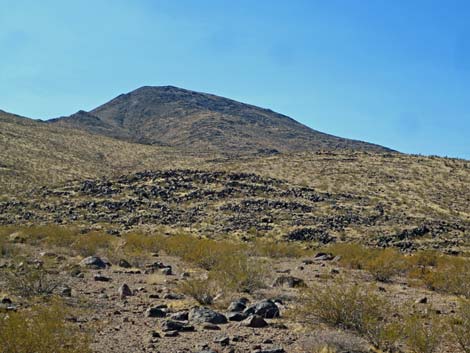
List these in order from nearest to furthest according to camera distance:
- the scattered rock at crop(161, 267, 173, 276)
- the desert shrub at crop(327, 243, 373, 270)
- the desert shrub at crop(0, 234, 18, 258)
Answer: the scattered rock at crop(161, 267, 173, 276), the desert shrub at crop(0, 234, 18, 258), the desert shrub at crop(327, 243, 373, 270)

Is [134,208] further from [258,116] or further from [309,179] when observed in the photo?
[258,116]

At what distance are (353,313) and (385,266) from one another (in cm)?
1107

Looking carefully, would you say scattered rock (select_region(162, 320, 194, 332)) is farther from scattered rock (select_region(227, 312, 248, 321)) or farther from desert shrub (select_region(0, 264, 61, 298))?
desert shrub (select_region(0, 264, 61, 298))

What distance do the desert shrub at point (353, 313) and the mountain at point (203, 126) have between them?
91.7m

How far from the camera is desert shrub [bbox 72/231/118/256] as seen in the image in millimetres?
26781

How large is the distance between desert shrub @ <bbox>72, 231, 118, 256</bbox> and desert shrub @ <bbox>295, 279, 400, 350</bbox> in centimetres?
1651

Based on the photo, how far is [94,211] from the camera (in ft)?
137

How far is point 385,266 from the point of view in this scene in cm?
2211

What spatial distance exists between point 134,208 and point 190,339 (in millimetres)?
32067

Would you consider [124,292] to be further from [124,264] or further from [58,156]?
[58,156]

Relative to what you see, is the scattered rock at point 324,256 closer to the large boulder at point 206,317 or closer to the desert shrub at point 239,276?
the desert shrub at point 239,276

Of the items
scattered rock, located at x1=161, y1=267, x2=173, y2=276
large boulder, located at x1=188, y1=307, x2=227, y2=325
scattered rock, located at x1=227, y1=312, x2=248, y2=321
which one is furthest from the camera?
scattered rock, located at x1=161, y1=267, x2=173, y2=276

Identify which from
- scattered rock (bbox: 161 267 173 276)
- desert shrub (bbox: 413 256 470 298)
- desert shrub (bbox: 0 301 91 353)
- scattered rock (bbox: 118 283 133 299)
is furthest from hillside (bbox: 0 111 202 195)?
desert shrub (bbox: 0 301 91 353)

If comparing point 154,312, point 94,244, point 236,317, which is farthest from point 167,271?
point 236,317
